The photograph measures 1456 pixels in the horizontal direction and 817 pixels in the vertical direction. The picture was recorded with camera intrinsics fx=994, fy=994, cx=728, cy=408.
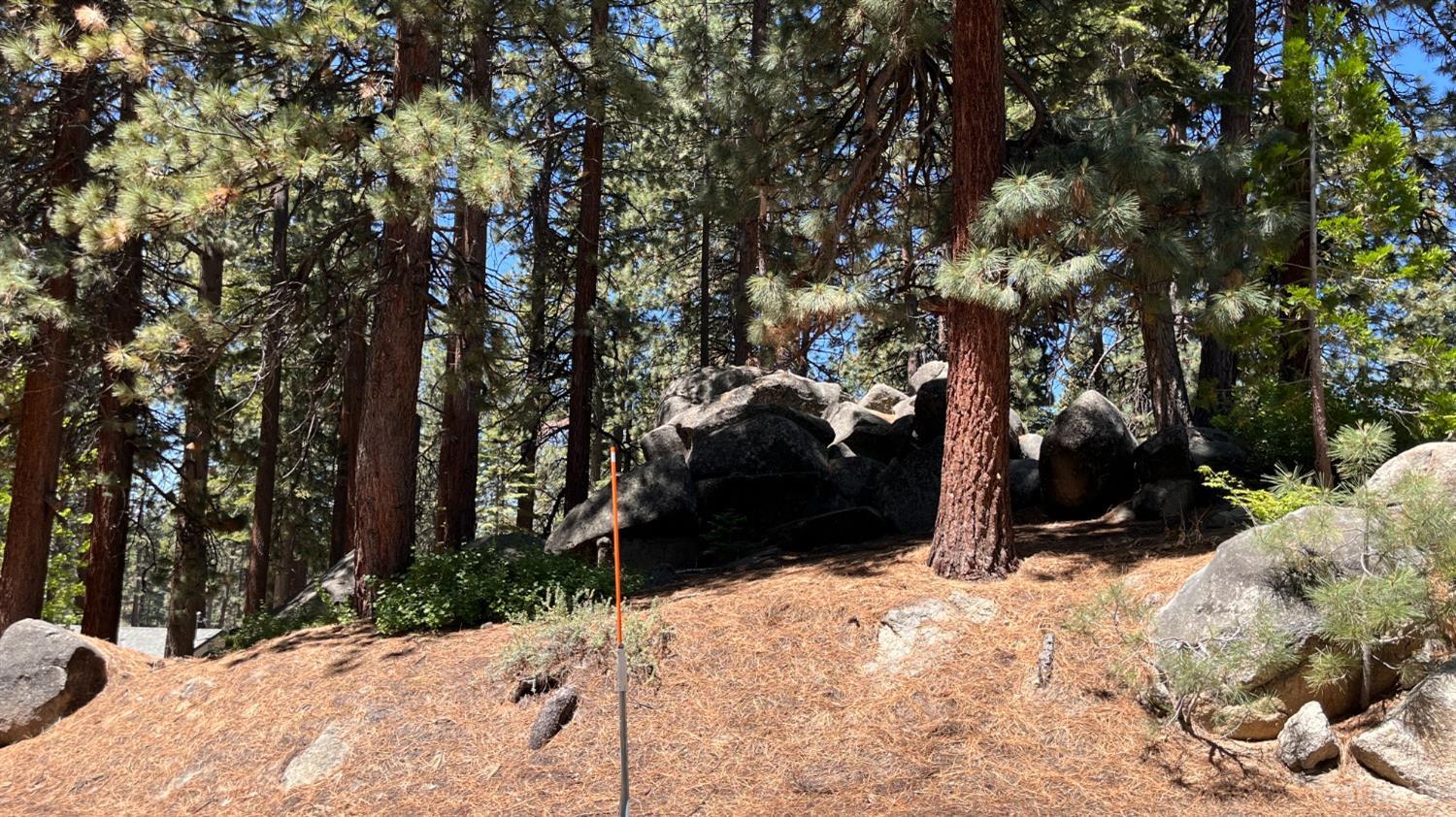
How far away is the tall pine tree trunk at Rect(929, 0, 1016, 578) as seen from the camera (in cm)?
782

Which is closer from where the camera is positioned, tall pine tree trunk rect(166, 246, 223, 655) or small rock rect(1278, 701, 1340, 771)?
small rock rect(1278, 701, 1340, 771)

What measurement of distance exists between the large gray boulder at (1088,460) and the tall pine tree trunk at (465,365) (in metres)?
6.30

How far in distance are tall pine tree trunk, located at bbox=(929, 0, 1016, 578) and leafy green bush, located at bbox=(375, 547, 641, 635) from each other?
308 centimetres

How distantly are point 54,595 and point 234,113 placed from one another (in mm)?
15052

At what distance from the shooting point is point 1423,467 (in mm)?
6410

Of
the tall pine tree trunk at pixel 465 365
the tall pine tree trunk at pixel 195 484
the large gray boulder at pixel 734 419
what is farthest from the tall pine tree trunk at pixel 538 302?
the tall pine tree trunk at pixel 195 484

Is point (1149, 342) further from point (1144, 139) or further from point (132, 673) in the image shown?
point (132, 673)

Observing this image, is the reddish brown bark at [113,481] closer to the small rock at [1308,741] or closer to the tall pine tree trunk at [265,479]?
the tall pine tree trunk at [265,479]

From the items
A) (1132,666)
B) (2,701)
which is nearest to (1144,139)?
(1132,666)

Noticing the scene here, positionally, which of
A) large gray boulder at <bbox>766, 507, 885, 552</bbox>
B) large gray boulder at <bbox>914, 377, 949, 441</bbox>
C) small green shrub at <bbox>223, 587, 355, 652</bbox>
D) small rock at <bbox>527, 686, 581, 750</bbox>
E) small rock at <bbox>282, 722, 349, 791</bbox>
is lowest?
small rock at <bbox>282, 722, 349, 791</bbox>

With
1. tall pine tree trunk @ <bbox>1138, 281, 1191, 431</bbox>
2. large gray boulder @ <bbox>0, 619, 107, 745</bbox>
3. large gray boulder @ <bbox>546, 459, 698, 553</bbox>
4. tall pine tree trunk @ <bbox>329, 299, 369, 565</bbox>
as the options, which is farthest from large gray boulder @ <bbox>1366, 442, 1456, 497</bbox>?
tall pine tree trunk @ <bbox>329, 299, 369, 565</bbox>

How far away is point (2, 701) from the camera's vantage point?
8945 mm

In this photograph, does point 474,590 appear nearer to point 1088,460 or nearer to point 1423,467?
point 1088,460

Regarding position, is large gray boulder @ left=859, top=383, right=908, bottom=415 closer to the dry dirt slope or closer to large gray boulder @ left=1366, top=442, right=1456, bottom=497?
the dry dirt slope
